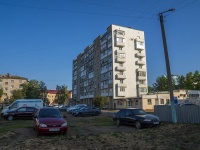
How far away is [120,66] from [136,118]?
5366cm

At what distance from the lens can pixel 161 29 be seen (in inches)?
755

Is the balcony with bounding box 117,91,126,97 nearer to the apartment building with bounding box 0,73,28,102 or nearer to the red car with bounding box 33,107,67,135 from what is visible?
the red car with bounding box 33,107,67,135

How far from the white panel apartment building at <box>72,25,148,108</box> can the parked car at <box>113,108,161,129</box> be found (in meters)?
44.2

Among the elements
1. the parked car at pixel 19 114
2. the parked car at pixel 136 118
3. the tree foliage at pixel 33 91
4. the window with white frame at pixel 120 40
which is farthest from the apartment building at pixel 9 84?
the parked car at pixel 136 118

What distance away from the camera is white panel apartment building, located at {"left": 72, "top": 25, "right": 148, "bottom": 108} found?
68625 millimetres

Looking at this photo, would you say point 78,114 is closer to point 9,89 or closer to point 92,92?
point 92,92

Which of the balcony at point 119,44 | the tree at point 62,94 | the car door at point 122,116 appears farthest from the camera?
the tree at point 62,94

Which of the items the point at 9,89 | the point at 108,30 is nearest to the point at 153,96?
the point at 108,30

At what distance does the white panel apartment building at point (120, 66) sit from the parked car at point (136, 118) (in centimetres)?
4416

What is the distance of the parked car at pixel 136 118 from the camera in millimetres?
16000

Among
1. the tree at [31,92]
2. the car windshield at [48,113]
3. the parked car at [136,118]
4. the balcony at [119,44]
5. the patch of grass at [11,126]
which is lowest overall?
the patch of grass at [11,126]

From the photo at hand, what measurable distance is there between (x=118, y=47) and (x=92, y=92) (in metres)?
22.4

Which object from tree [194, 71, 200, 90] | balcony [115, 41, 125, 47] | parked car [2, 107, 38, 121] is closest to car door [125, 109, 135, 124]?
parked car [2, 107, 38, 121]

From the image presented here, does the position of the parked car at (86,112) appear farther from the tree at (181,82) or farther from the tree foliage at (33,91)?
the tree at (181,82)
